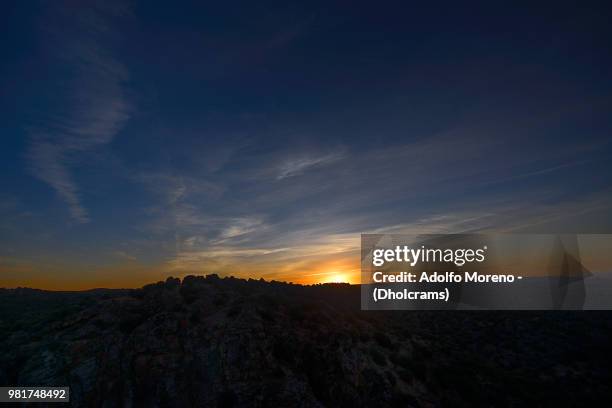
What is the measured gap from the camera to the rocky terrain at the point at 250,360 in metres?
23.0

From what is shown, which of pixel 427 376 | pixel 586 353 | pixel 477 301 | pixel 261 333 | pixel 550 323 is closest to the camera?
pixel 261 333

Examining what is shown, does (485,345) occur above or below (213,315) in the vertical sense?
below

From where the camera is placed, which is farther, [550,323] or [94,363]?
[550,323]

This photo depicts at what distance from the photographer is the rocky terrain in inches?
905

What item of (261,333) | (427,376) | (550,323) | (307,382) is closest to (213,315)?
(261,333)

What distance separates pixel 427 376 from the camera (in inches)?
1206

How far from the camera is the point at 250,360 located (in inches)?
993

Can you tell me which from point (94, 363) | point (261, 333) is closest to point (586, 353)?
point (261, 333)

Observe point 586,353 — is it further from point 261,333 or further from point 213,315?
point 213,315

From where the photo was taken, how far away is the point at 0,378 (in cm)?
2331

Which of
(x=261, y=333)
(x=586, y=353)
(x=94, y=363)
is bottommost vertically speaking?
(x=586, y=353)

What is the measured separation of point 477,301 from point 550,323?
1726 cm

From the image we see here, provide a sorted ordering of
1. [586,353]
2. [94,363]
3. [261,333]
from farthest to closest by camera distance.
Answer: [586,353] < [261,333] < [94,363]

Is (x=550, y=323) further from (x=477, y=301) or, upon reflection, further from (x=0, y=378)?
(x=0, y=378)
